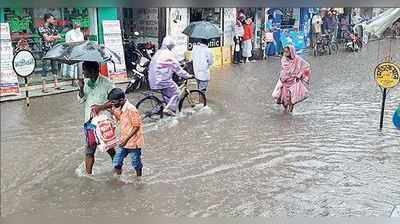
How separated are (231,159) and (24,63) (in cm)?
128

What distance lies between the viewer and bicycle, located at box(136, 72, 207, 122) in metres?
3.46

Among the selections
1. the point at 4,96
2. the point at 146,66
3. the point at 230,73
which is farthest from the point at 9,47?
the point at 230,73

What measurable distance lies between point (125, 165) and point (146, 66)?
1423 mm

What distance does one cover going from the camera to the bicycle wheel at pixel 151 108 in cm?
339

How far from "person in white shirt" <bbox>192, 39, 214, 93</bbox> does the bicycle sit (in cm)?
9

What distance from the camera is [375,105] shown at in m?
3.96

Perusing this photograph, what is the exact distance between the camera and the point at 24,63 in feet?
7.89

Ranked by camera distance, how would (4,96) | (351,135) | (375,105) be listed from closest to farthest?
(4,96)
(351,135)
(375,105)

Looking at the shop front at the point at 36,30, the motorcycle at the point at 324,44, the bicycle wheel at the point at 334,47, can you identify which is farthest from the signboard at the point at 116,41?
the bicycle wheel at the point at 334,47

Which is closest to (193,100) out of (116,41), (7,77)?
(116,41)

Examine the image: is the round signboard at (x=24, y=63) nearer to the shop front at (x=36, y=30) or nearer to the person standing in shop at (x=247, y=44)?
the shop front at (x=36, y=30)

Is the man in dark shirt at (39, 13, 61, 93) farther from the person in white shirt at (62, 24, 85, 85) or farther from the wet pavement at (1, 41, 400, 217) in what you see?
the wet pavement at (1, 41, 400, 217)

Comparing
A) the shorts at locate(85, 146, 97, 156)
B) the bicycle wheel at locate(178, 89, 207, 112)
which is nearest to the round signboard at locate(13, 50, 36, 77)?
the shorts at locate(85, 146, 97, 156)

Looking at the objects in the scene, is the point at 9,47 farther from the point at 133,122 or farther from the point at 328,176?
the point at 328,176
